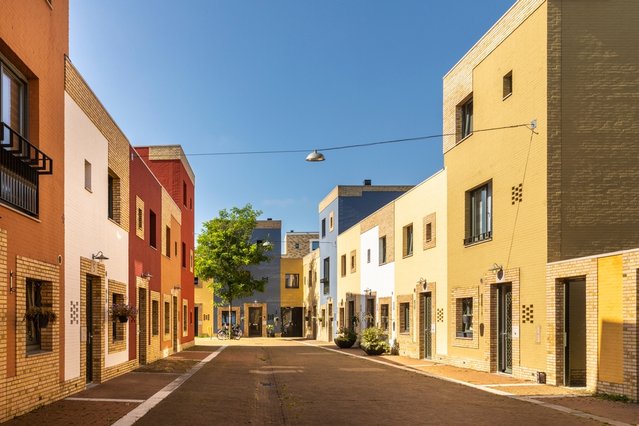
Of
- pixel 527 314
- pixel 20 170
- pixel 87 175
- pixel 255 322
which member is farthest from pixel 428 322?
pixel 255 322

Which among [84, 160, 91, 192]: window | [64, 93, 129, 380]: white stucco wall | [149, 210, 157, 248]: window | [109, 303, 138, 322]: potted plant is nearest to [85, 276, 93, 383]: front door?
[64, 93, 129, 380]: white stucco wall

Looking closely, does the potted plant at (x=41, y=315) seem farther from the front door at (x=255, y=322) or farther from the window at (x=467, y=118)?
the front door at (x=255, y=322)

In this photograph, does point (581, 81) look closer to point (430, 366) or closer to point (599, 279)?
point (599, 279)

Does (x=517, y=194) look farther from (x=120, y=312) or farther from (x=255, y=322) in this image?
(x=255, y=322)

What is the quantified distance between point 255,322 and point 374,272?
23.5 m

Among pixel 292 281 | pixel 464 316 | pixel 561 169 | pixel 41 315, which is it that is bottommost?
pixel 292 281

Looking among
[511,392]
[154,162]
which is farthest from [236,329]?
[511,392]

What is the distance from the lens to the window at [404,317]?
28.2 meters

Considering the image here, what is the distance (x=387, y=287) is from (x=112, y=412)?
2125 cm

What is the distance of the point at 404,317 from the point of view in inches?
1130

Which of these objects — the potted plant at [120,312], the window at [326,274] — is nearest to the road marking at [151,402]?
the potted plant at [120,312]

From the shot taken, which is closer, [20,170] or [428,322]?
[20,170]

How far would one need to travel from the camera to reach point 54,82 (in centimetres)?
1256

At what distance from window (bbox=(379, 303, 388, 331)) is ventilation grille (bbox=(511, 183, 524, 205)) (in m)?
14.4
